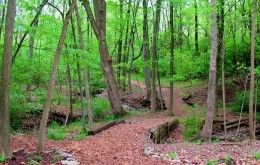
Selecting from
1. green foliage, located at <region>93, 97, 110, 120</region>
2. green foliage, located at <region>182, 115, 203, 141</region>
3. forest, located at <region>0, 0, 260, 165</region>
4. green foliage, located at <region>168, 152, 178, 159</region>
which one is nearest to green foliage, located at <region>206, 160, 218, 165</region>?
forest, located at <region>0, 0, 260, 165</region>

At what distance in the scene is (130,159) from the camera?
9547mm

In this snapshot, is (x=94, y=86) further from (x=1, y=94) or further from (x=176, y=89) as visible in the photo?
(x=1, y=94)

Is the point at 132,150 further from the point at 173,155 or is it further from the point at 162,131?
the point at 162,131

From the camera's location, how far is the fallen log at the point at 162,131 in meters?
14.6

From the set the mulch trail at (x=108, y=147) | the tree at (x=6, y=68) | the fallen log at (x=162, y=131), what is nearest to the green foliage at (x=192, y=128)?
the fallen log at (x=162, y=131)

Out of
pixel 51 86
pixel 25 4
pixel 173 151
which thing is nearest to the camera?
pixel 51 86

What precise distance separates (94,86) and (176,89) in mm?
8076

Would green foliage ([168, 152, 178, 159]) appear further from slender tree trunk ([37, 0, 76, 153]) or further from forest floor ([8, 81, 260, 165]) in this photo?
slender tree trunk ([37, 0, 76, 153])

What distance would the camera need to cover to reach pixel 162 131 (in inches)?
646

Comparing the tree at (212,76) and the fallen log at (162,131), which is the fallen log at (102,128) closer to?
the fallen log at (162,131)

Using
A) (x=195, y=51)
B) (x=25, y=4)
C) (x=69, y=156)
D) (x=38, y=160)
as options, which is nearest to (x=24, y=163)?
(x=38, y=160)

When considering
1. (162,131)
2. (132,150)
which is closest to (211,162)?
(132,150)

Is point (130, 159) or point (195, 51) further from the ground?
point (195, 51)

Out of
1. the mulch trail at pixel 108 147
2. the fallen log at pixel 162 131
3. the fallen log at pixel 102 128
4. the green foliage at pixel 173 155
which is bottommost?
the fallen log at pixel 162 131
